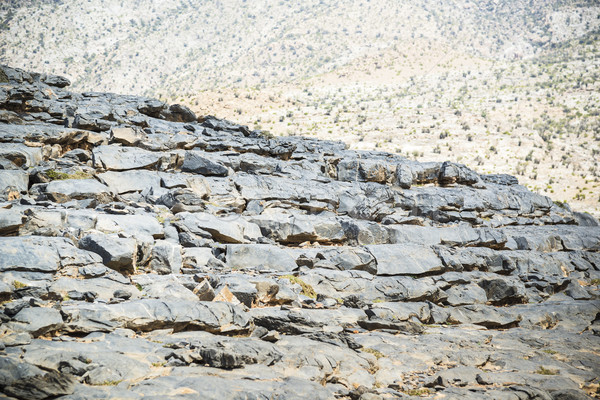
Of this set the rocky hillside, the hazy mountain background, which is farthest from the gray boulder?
the hazy mountain background

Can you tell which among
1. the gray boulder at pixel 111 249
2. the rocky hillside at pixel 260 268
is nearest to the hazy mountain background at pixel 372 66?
the rocky hillside at pixel 260 268

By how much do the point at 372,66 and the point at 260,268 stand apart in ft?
256

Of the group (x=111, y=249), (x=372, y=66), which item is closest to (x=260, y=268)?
(x=111, y=249)

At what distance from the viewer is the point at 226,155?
22141 millimetres

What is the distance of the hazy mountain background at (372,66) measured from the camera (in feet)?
175

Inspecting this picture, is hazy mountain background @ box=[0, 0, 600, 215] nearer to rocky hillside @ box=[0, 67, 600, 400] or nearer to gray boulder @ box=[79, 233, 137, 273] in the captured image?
rocky hillside @ box=[0, 67, 600, 400]

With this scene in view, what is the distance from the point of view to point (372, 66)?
3346 inches

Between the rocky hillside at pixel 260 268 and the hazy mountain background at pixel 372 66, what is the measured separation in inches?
1008

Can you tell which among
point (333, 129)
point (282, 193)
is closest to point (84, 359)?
point (282, 193)

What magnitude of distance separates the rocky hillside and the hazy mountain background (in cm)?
2560

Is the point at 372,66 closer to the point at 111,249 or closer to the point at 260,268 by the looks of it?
the point at 260,268

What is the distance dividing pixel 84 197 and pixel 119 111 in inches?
359

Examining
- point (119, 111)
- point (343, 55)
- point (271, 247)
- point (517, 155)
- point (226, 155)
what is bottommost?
point (271, 247)

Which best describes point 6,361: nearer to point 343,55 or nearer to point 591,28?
point 343,55
